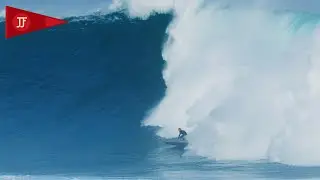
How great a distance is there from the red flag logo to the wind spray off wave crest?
60 cm

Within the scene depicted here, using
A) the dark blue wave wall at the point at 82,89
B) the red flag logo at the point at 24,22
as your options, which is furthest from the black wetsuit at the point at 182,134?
the red flag logo at the point at 24,22

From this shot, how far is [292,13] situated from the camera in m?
3.83

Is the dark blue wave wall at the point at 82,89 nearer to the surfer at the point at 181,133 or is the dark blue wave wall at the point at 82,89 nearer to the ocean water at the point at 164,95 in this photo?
the ocean water at the point at 164,95

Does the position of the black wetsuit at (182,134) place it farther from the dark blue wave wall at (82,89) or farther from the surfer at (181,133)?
the dark blue wave wall at (82,89)

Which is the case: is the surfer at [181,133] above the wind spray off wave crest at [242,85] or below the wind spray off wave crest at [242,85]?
below

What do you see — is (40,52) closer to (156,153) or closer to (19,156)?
(19,156)

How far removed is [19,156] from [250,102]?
135 centimetres

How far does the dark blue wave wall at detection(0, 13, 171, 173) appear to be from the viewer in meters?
3.82

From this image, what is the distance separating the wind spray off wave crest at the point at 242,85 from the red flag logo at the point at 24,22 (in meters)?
0.60

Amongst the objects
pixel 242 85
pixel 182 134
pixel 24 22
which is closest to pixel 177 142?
pixel 182 134

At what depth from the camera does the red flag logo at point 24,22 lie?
3.79m

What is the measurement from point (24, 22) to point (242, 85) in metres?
1.30

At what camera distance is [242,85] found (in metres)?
3.83

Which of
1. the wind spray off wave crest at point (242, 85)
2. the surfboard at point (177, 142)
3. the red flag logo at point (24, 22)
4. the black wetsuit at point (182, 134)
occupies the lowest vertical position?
the surfboard at point (177, 142)
